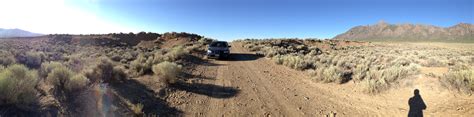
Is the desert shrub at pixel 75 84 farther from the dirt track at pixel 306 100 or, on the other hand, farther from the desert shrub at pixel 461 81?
the desert shrub at pixel 461 81

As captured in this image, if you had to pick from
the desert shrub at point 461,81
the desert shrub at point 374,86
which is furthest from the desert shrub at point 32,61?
the desert shrub at point 461,81

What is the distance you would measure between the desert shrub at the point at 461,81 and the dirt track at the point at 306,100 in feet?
0.75

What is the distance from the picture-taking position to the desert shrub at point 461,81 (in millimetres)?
6355

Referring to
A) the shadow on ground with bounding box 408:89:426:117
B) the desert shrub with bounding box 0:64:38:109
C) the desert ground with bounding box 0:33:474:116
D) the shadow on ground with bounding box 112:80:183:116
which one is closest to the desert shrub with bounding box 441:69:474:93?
the desert ground with bounding box 0:33:474:116

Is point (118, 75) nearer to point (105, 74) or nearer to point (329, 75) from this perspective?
point (105, 74)

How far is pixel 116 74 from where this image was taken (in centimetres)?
906

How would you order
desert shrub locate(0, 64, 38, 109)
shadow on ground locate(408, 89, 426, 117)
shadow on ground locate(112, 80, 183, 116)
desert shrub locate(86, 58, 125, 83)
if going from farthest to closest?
desert shrub locate(86, 58, 125, 83) → shadow on ground locate(112, 80, 183, 116) → shadow on ground locate(408, 89, 426, 117) → desert shrub locate(0, 64, 38, 109)

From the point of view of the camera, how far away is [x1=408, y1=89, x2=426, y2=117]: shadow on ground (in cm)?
619

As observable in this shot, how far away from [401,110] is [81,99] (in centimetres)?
810

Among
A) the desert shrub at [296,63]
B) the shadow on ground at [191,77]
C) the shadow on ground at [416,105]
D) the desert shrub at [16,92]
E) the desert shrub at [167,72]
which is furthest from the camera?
the desert shrub at [296,63]

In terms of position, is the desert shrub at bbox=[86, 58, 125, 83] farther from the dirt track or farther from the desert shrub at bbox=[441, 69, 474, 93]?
the desert shrub at bbox=[441, 69, 474, 93]

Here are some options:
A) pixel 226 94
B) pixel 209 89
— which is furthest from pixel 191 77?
pixel 226 94

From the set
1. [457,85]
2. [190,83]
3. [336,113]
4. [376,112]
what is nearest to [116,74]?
[190,83]

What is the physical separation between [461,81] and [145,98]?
8588mm
